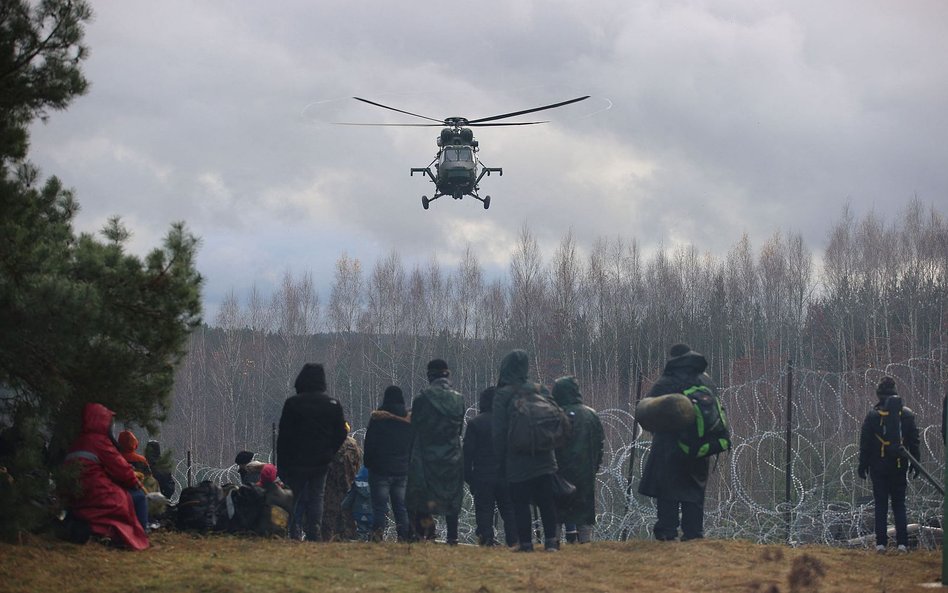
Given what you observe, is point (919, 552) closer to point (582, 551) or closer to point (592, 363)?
point (582, 551)

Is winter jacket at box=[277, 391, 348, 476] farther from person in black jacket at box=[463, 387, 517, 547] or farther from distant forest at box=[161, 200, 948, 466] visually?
distant forest at box=[161, 200, 948, 466]

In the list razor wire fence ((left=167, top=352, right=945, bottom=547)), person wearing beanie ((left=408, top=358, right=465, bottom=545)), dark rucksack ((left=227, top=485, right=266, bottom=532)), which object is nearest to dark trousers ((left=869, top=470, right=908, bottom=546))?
razor wire fence ((left=167, top=352, right=945, bottom=547))

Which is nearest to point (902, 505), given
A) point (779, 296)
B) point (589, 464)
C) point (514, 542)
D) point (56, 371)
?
point (589, 464)

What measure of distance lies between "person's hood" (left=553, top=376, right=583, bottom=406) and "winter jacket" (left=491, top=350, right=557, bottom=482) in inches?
46.5

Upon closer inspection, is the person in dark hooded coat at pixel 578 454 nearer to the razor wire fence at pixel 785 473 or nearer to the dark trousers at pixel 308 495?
the razor wire fence at pixel 785 473

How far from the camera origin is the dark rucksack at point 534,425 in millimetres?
8906

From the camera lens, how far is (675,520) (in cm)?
984

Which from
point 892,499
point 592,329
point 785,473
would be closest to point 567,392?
point 892,499

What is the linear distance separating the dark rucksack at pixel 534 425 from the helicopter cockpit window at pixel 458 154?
12.4 metres

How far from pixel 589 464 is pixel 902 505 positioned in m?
3.06

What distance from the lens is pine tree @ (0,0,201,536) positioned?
7785 mm

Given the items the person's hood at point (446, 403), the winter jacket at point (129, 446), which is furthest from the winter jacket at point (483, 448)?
the winter jacket at point (129, 446)

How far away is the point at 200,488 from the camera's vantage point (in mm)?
10086

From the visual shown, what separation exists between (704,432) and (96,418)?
5.08 meters
